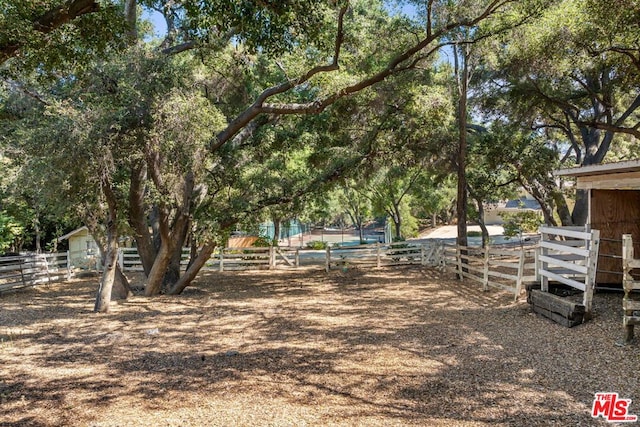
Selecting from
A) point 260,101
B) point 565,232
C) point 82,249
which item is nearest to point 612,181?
point 565,232

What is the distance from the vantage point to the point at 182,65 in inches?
413

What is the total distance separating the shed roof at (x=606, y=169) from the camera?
294 inches

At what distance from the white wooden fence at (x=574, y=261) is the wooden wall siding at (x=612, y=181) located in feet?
3.36

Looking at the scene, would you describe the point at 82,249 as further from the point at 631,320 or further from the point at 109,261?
the point at 631,320

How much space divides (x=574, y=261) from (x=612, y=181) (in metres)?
1.64

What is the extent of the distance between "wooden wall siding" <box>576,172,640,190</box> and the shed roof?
99mm

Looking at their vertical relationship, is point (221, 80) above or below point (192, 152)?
above

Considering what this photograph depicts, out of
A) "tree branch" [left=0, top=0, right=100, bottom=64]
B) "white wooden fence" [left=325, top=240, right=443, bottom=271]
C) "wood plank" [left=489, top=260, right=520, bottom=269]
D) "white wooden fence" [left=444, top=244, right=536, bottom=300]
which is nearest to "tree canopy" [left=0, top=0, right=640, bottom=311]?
"tree branch" [left=0, top=0, right=100, bottom=64]

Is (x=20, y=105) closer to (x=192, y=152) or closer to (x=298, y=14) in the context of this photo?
(x=192, y=152)

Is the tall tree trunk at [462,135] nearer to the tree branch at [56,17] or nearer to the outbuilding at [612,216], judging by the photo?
the outbuilding at [612,216]

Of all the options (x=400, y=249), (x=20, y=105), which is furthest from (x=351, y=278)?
(x=20, y=105)

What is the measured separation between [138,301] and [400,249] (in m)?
11.0

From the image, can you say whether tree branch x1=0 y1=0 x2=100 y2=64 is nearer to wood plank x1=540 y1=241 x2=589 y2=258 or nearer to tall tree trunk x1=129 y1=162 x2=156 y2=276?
tall tree trunk x1=129 y1=162 x2=156 y2=276

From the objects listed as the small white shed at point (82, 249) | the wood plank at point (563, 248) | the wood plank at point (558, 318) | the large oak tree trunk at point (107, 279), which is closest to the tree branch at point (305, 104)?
the large oak tree trunk at point (107, 279)
